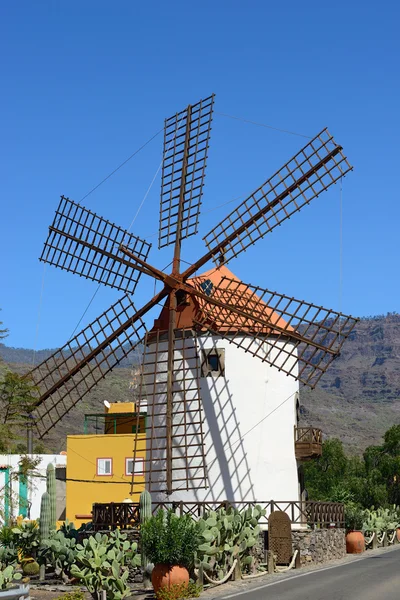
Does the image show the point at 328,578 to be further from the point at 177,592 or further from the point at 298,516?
the point at 298,516

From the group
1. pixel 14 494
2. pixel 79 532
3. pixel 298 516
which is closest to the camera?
pixel 79 532

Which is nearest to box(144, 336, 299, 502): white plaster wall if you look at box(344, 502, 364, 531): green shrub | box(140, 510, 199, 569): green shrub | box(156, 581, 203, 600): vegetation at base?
box(344, 502, 364, 531): green shrub

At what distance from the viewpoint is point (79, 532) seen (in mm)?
28078

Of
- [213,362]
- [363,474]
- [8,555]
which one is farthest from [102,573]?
[363,474]

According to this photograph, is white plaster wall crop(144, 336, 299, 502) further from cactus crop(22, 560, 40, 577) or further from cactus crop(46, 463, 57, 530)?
cactus crop(22, 560, 40, 577)

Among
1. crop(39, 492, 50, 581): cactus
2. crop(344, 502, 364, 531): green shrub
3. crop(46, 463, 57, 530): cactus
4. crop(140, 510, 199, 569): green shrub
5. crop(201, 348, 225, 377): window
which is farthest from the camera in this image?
crop(344, 502, 364, 531): green shrub

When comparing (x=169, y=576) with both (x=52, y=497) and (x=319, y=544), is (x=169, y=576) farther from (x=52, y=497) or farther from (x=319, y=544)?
(x=319, y=544)

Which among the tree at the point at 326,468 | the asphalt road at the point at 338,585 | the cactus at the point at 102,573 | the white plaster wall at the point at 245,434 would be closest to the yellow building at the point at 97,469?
the white plaster wall at the point at 245,434

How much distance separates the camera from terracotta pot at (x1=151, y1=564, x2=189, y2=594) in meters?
20.0

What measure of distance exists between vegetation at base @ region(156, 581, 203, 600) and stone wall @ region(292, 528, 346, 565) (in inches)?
338

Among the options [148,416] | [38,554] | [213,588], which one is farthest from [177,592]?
[148,416]

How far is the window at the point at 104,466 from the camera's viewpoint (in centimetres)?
4662

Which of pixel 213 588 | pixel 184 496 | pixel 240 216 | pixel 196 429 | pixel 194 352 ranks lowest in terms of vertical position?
pixel 213 588

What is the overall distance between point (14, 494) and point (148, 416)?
22.1 metres
